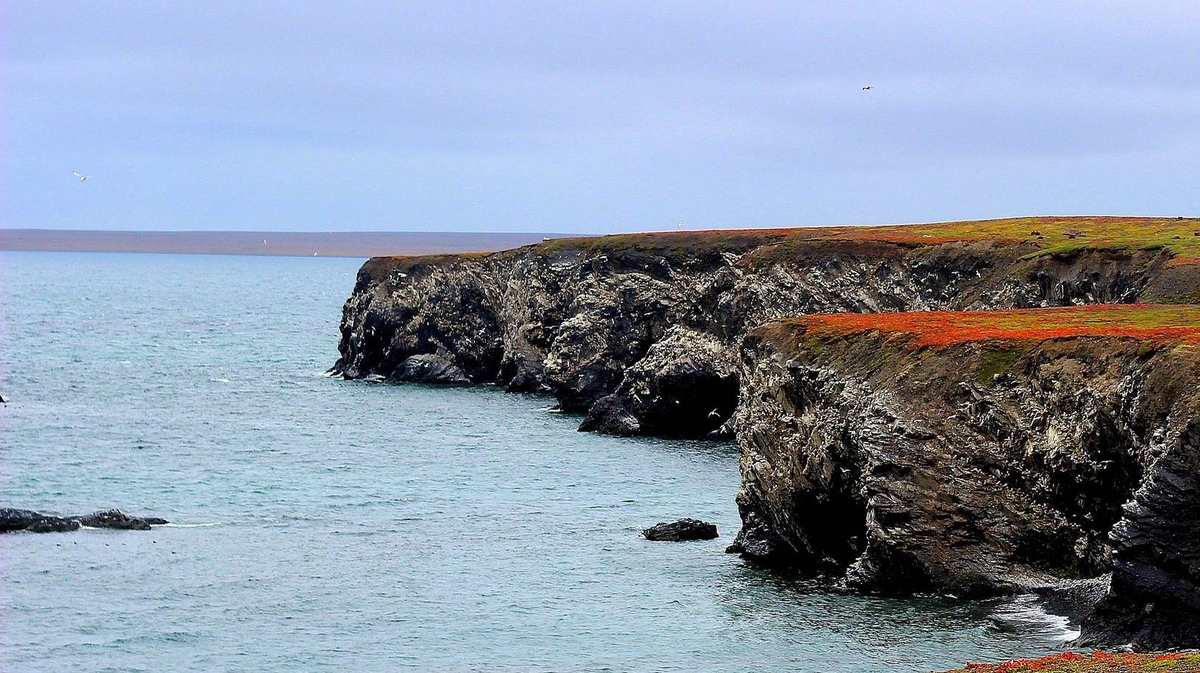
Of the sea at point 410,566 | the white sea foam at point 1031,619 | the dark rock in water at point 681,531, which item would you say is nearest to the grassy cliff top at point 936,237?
the sea at point 410,566

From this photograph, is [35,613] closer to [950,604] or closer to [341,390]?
[950,604]

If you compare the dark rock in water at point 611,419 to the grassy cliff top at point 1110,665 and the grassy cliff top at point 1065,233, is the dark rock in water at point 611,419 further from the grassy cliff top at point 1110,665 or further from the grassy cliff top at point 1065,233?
the grassy cliff top at point 1110,665

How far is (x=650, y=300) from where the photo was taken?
123m

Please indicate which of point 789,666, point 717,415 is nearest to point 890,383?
point 789,666

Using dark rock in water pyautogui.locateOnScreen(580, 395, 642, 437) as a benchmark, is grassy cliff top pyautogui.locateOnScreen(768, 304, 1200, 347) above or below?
above

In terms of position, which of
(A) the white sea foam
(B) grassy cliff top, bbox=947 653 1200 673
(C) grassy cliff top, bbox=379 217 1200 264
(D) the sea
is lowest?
(D) the sea

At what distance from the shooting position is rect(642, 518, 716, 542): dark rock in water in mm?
66562

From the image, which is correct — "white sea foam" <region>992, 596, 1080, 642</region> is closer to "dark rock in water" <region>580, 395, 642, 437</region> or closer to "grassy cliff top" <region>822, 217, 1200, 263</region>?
"grassy cliff top" <region>822, 217, 1200, 263</region>

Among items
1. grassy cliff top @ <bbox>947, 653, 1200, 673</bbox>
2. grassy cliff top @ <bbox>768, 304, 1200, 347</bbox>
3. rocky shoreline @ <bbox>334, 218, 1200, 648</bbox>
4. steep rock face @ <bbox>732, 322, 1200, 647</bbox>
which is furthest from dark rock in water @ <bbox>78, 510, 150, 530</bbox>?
grassy cliff top @ <bbox>947, 653, 1200, 673</bbox>

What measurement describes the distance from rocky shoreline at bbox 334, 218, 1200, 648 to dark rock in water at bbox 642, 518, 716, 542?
4053mm

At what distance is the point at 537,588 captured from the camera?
189 feet

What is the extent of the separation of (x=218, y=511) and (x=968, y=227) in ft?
243

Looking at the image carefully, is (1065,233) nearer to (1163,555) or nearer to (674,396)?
(674,396)

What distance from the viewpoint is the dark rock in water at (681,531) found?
6656 centimetres
